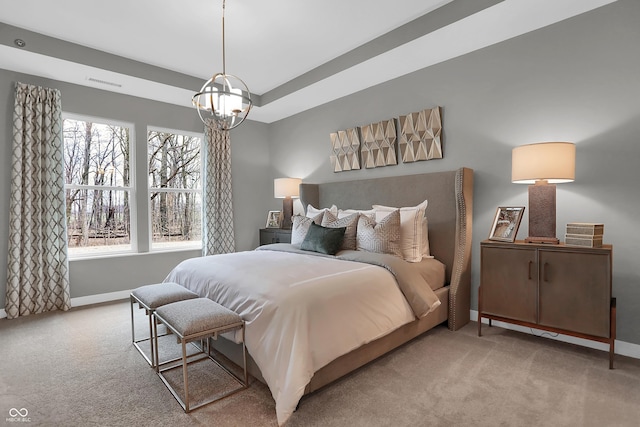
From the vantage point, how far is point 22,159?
11.8 feet

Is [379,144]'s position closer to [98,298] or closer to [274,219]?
[274,219]

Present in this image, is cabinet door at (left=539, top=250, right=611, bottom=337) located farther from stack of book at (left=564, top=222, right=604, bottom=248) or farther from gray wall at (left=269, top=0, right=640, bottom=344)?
gray wall at (left=269, top=0, right=640, bottom=344)

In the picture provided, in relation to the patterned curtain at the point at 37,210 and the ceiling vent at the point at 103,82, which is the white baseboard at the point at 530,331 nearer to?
the patterned curtain at the point at 37,210

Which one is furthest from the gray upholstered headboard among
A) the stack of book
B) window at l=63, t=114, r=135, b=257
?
window at l=63, t=114, r=135, b=257

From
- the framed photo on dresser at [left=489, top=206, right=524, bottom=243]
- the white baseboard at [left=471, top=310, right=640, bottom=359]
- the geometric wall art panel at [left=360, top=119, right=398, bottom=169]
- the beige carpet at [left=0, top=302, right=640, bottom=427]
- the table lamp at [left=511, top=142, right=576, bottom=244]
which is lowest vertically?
the beige carpet at [left=0, top=302, right=640, bottom=427]

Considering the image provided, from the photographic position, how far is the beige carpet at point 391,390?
1778 millimetres

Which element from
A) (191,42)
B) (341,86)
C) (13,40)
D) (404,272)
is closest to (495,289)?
(404,272)

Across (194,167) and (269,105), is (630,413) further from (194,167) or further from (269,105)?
(194,167)

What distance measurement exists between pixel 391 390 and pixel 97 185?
14.0 feet

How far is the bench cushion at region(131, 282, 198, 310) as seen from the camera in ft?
7.85

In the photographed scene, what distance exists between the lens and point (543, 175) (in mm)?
2439

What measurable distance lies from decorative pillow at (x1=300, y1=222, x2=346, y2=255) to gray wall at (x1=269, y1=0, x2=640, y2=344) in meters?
1.29

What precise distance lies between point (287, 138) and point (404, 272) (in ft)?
11.6

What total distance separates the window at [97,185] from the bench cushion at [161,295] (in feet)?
7.21
